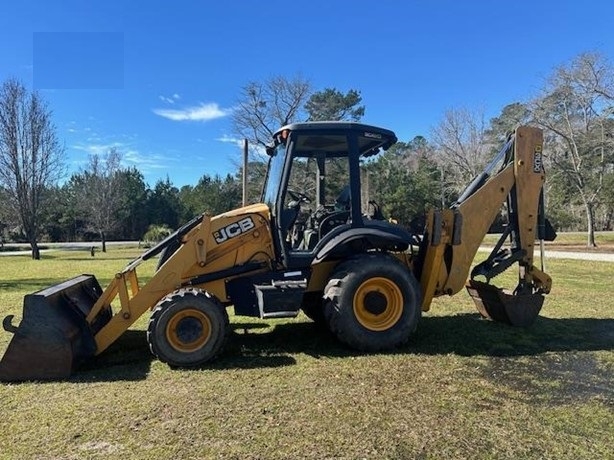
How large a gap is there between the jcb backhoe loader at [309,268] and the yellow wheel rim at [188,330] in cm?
1

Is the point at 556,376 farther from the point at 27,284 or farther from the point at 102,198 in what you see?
the point at 102,198

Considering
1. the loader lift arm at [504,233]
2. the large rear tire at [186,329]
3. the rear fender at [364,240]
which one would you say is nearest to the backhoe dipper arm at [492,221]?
the loader lift arm at [504,233]

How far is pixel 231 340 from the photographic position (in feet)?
22.3

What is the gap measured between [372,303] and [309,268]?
0.86m

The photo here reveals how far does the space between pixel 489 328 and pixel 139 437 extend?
16.5ft

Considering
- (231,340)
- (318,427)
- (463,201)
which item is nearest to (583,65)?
(463,201)

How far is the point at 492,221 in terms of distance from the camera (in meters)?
6.96

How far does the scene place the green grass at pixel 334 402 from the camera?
3.59m

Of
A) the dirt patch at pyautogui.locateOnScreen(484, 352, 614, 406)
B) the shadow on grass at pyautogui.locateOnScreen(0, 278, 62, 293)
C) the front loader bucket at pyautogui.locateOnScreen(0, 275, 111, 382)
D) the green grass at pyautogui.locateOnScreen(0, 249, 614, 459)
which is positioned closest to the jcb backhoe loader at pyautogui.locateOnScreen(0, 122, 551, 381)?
the front loader bucket at pyautogui.locateOnScreen(0, 275, 111, 382)

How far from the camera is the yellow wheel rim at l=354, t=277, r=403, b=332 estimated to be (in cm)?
606

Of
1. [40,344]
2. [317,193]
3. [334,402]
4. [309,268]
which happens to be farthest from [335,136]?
[40,344]

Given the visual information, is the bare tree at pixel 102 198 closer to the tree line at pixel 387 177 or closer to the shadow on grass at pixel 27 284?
the tree line at pixel 387 177

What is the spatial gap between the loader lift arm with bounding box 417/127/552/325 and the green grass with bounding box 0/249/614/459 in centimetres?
60

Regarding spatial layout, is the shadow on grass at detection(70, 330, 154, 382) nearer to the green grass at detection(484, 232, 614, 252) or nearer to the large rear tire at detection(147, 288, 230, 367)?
the large rear tire at detection(147, 288, 230, 367)
